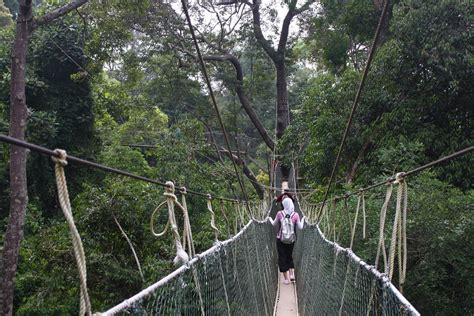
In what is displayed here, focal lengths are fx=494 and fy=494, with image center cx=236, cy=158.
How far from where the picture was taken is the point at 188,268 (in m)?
1.27

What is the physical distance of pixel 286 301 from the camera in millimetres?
3924

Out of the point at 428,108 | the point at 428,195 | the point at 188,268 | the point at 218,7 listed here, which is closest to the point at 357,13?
the point at 428,108

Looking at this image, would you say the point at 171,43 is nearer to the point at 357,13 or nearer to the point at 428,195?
the point at 357,13

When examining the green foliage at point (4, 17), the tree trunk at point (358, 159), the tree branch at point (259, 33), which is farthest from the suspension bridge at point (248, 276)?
the green foliage at point (4, 17)

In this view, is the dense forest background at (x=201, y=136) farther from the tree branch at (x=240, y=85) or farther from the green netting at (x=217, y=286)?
the green netting at (x=217, y=286)

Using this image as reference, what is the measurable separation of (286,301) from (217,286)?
2372 millimetres

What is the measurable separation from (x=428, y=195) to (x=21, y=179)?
2649 mm

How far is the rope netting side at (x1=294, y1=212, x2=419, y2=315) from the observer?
1.12 meters

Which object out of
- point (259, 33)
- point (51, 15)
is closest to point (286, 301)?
point (51, 15)

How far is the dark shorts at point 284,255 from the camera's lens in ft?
12.8

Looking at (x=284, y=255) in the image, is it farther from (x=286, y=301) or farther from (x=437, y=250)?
(x=437, y=250)

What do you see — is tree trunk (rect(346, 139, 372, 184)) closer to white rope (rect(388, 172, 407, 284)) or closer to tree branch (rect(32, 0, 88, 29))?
tree branch (rect(32, 0, 88, 29))

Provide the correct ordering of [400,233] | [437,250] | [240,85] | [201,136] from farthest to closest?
[240,85]
[201,136]
[437,250]
[400,233]

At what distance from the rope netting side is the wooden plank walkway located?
0.52 m
